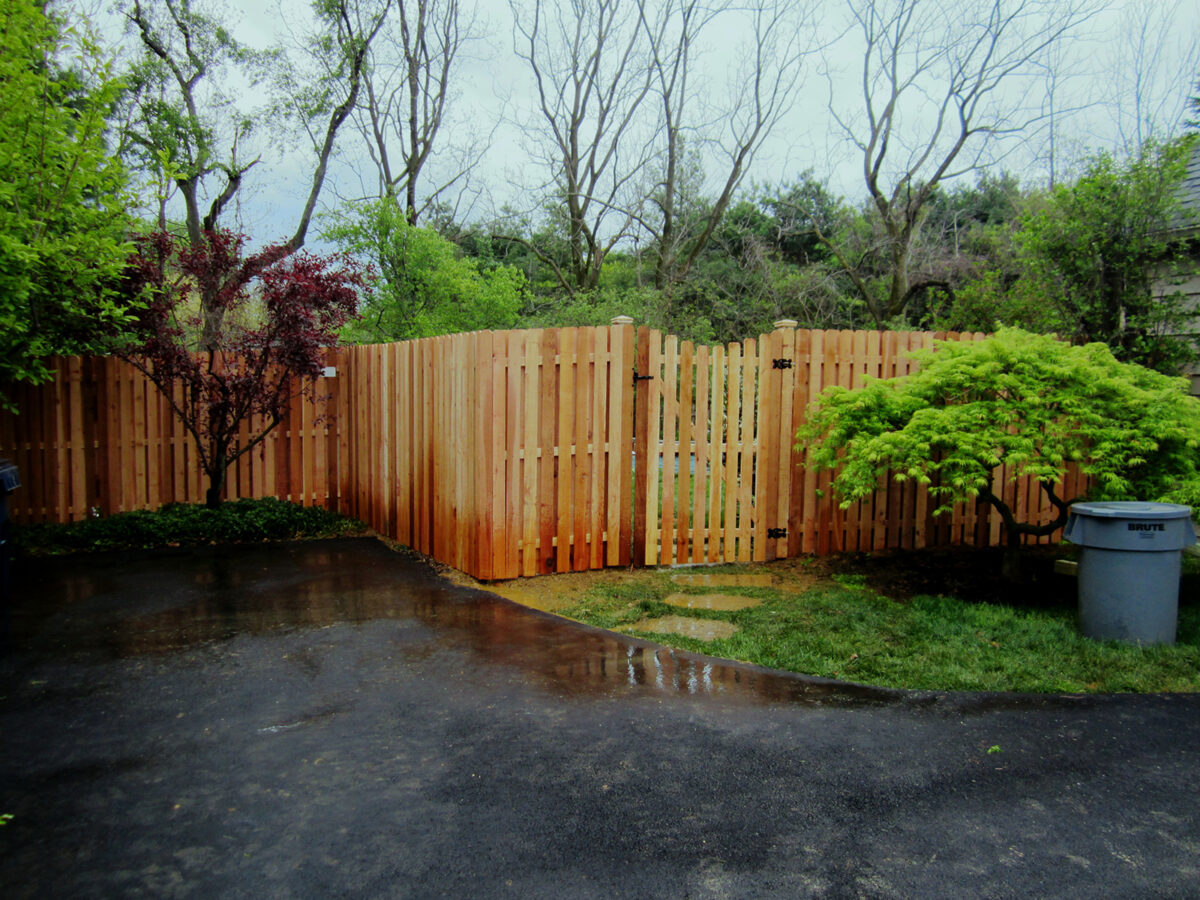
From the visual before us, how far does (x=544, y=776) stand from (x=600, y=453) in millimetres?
3753

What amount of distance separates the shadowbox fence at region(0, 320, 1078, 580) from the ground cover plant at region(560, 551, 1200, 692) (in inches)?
20.3

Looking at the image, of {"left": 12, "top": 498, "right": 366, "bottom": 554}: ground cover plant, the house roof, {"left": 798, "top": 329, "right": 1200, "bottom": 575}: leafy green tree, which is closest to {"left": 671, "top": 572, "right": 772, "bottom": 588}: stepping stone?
{"left": 798, "top": 329, "right": 1200, "bottom": 575}: leafy green tree

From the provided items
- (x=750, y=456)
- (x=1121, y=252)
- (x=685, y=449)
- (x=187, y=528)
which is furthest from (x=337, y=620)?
(x=1121, y=252)

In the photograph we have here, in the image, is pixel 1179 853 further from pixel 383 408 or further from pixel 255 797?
pixel 383 408

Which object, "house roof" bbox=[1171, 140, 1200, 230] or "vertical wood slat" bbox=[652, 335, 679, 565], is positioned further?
"house roof" bbox=[1171, 140, 1200, 230]

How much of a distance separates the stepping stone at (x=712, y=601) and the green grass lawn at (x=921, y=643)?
0.10 m

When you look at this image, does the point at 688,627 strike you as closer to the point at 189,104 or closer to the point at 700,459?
the point at 700,459

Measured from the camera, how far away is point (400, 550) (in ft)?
26.9

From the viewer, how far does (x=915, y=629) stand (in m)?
5.41

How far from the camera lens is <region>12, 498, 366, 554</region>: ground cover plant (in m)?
8.13

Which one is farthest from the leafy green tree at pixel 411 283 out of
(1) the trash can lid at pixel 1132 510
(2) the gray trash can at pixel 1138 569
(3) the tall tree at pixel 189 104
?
(2) the gray trash can at pixel 1138 569

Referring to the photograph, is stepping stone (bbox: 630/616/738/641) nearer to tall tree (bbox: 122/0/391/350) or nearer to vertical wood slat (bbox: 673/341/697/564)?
vertical wood slat (bbox: 673/341/697/564)

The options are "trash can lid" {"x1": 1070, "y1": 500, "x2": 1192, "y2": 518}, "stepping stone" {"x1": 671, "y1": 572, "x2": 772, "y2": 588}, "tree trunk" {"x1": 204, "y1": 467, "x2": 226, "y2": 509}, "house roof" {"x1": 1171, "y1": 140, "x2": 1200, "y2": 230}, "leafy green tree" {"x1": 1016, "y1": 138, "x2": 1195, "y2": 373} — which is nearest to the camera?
"trash can lid" {"x1": 1070, "y1": 500, "x2": 1192, "y2": 518}

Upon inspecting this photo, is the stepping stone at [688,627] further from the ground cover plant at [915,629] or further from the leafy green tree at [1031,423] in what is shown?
the leafy green tree at [1031,423]
